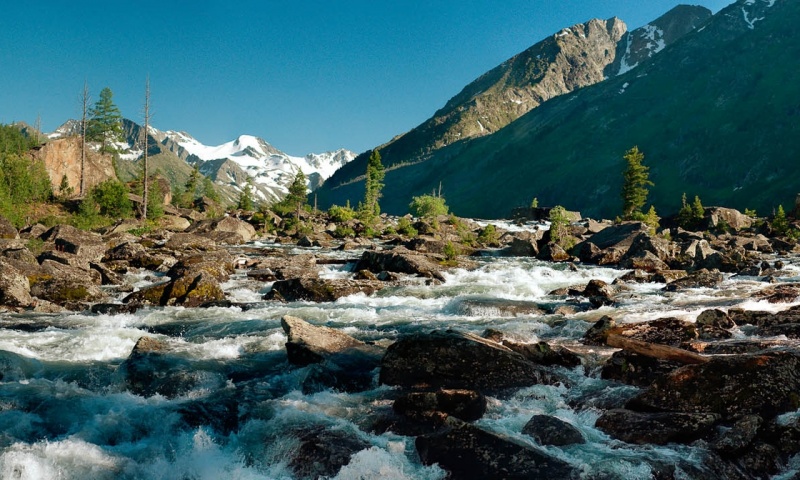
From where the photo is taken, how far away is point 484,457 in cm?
781

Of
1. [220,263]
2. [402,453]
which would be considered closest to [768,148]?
[220,263]

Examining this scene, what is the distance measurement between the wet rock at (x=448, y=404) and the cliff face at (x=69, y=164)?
273 ft

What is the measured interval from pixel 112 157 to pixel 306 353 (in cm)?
10088

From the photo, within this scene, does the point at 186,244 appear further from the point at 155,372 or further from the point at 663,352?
the point at 663,352

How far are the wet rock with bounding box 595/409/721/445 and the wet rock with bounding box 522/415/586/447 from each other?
0.73 metres

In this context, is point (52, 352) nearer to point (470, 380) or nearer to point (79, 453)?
point (79, 453)

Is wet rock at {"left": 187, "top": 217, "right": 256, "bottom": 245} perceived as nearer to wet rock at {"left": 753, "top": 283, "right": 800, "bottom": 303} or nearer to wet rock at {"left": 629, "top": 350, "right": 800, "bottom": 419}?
wet rock at {"left": 753, "top": 283, "right": 800, "bottom": 303}

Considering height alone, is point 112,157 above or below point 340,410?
above

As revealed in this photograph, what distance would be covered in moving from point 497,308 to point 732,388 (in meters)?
13.0

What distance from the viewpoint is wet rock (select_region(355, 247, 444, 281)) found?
3381 centimetres

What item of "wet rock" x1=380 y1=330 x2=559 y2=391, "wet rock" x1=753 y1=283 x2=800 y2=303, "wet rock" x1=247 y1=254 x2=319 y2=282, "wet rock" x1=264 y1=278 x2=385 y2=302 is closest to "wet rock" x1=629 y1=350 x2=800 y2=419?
"wet rock" x1=380 y1=330 x2=559 y2=391

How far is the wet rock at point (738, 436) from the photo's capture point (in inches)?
307

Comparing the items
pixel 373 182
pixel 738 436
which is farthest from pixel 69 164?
pixel 738 436

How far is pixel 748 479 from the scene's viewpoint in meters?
7.41
